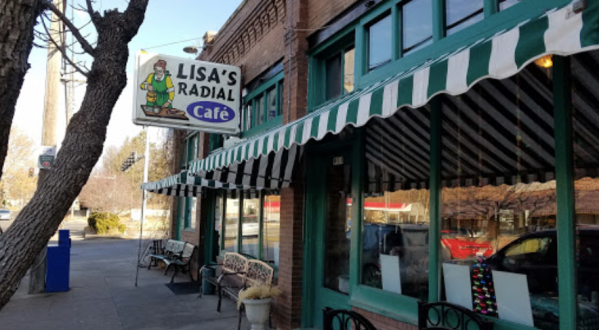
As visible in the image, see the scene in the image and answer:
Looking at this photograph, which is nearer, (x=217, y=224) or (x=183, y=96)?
(x=183, y=96)

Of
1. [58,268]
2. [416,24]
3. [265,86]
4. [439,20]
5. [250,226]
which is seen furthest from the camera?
[58,268]

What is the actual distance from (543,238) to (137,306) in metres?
6.92

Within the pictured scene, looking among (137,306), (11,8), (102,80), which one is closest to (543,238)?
(102,80)

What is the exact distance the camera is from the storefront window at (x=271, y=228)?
7.30 m

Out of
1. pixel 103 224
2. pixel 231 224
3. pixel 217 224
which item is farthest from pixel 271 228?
pixel 103 224

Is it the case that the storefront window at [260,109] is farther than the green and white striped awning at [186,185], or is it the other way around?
the storefront window at [260,109]

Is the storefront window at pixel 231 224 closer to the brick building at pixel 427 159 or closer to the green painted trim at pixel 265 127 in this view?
the brick building at pixel 427 159

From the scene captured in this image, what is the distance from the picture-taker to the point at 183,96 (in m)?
7.51

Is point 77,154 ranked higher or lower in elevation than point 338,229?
higher

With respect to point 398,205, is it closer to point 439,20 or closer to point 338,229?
point 338,229

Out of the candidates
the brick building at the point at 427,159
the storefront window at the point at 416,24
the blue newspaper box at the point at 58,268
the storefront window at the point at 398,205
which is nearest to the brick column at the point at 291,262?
the brick building at the point at 427,159

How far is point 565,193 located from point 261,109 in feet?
20.0

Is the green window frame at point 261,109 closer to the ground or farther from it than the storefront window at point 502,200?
farther from it

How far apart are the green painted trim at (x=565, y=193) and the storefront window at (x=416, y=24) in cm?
164
